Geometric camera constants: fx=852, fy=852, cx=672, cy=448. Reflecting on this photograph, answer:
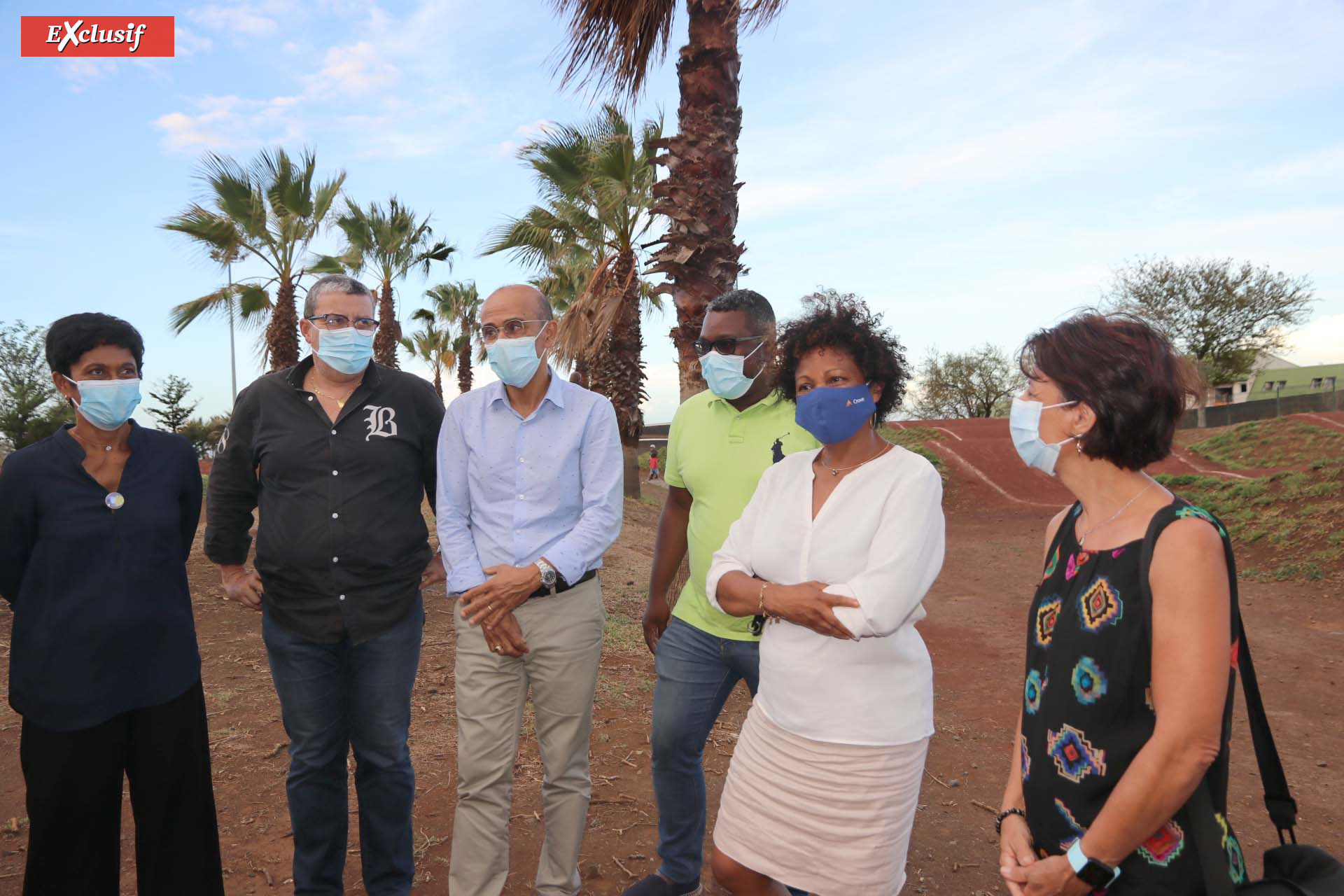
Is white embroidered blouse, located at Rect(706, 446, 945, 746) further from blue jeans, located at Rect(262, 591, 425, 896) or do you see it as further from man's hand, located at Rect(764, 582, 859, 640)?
blue jeans, located at Rect(262, 591, 425, 896)

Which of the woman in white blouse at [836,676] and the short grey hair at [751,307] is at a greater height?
the short grey hair at [751,307]

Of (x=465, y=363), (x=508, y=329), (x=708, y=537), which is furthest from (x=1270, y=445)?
(x=465, y=363)

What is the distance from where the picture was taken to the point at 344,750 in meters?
3.29

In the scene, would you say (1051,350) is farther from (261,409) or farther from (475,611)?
(261,409)

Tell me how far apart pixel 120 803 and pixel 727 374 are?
2.50m

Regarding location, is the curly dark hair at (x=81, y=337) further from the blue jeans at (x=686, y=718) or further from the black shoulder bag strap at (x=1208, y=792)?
the black shoulder bag strap at (x=1208, y=792)

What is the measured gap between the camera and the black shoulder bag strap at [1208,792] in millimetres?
1642

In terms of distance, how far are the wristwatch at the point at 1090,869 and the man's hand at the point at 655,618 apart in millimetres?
1961

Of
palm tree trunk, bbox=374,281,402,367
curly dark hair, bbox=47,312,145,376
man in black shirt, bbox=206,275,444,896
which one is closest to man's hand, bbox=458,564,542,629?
man in black shirt, bbox=206,275,444,896

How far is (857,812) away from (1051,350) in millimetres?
1312

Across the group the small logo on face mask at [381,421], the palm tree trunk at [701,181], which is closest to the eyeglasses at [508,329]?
the small logo on face mask at [381,421]

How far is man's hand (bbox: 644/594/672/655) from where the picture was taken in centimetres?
361

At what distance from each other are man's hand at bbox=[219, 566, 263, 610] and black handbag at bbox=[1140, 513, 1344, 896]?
10.3 ft

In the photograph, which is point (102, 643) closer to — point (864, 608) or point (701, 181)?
point (864, 608)
